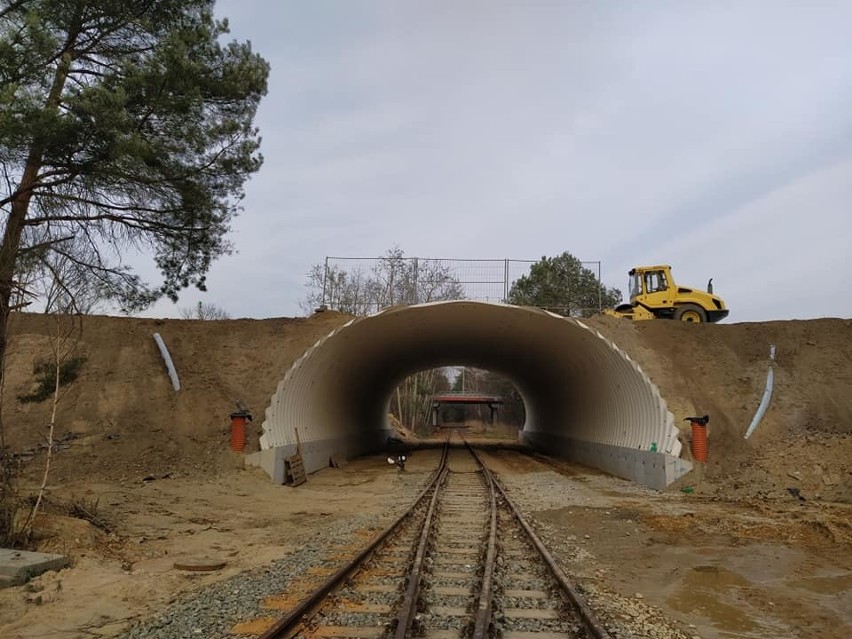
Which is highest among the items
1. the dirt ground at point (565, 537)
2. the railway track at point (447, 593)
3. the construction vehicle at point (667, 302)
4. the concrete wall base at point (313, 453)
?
the construction vehicle at point (667, 302)

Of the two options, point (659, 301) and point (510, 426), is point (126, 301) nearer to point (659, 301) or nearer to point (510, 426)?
point (659, 301)

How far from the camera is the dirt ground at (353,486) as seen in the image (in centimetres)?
616

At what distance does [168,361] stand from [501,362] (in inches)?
582

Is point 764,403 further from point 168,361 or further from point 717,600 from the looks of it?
point 168,361

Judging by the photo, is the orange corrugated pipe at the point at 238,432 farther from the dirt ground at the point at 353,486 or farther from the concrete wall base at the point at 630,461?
the concrete wall base at the point at 630,461

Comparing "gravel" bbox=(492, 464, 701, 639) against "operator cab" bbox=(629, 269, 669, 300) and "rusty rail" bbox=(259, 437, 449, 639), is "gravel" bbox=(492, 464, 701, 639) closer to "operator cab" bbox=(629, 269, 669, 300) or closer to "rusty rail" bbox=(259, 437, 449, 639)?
"rusty rail" bbox=(259, 437, 449, 639)

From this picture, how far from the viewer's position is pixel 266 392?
17.6 m

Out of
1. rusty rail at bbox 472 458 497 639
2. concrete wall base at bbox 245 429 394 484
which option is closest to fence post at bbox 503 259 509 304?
concrete wall base at bbox 245 429 394 484

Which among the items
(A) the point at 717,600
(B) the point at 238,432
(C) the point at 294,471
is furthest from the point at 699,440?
(B) the point at 238,432

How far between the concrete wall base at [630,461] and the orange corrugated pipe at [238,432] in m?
A: 9.26

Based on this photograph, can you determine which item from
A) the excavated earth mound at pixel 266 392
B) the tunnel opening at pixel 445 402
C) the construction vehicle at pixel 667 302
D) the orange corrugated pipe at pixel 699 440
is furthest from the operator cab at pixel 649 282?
the tunnel opening at pixel 445 402

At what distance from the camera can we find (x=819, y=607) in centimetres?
590

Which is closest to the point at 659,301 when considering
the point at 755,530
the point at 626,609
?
the point at 755,530

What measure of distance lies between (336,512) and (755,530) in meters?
6.78
